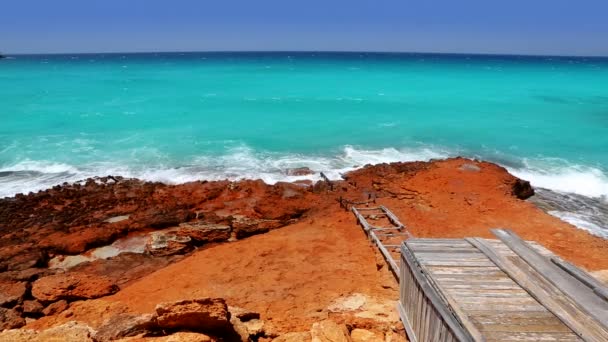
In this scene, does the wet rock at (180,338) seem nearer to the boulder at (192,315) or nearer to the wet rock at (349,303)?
the boulder at (192,315)

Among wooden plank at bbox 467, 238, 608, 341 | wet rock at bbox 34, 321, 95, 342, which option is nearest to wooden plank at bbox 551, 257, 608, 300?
wooden plank at bbox 467, 238, 608, 341

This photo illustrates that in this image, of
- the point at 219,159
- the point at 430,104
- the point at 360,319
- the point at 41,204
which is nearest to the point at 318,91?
the point at 430,104

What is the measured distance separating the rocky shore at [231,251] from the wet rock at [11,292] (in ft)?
0.13

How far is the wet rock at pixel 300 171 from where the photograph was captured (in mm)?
22812

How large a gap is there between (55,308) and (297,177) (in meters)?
14.1

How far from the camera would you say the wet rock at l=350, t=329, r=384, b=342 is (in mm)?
7616

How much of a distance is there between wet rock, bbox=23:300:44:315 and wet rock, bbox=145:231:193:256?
370 centimetres

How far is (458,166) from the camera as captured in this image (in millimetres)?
21516

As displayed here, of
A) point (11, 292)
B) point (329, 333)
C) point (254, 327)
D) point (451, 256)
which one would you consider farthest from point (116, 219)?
point (451, 256)

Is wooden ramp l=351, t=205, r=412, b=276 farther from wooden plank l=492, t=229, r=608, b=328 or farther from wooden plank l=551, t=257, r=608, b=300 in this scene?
wooden plank l=551, t=257, r=608, b=300

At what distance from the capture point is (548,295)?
555cm

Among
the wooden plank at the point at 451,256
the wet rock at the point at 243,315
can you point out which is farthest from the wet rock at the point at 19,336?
the wooden plank at the point at 451,256

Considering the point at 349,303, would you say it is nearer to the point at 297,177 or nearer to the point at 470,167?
the point at 297,177

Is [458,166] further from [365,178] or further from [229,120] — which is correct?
[229,120]
